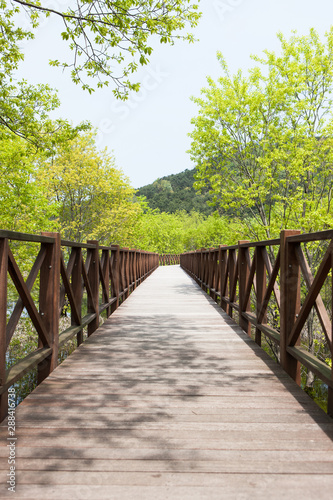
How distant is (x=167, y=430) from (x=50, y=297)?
1606 mm

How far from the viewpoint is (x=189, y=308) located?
7133 mm

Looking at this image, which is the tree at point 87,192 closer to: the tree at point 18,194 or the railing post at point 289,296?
the tree at point 18,194

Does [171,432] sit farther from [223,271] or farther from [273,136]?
[273,136]

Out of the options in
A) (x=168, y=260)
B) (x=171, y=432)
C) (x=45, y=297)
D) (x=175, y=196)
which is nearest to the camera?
(x=171, y=432)

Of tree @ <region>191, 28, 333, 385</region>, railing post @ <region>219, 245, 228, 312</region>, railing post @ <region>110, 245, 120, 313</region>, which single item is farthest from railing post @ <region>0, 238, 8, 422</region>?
tree @ <region>191, 28, 333, 385</region>

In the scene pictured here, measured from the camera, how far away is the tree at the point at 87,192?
1750 cm

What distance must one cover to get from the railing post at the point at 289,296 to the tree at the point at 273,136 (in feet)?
21.4

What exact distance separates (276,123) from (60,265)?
904 cm

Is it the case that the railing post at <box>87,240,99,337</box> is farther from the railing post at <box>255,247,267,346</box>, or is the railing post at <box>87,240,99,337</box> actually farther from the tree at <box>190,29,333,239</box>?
the tree at <box>190,29,333,239</box>

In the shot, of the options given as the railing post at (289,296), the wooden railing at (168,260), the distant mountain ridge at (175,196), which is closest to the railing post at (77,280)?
the railing post at (289,296)

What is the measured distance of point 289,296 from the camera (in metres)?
3.24

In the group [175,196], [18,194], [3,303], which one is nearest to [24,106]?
[18,194]

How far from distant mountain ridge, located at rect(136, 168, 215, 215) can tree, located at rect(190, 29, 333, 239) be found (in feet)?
171

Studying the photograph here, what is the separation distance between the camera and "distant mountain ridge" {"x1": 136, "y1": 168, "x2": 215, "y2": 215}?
7350 centimetres
